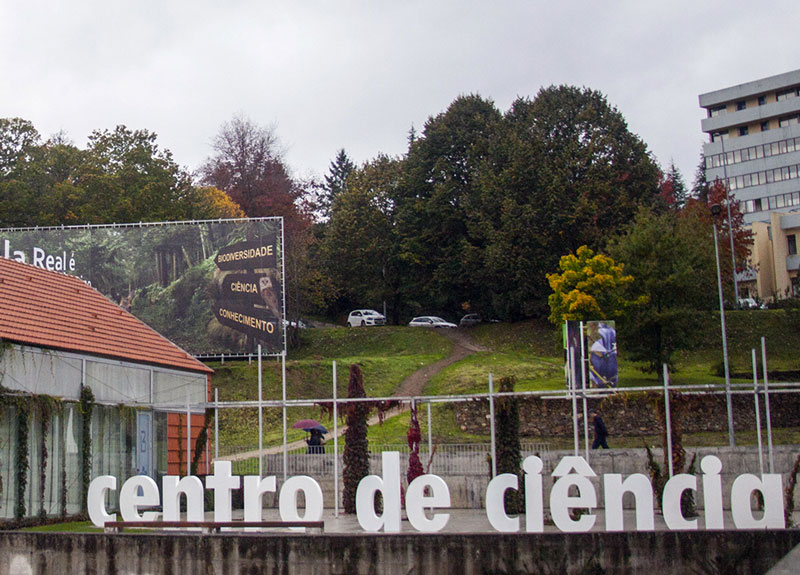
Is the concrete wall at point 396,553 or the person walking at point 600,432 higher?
the person walking at point 600,432

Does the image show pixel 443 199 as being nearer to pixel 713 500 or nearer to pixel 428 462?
pixel 428 462

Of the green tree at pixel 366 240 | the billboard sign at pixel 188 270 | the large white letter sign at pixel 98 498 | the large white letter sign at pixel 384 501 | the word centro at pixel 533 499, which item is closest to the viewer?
the word centro at pixel 533 499

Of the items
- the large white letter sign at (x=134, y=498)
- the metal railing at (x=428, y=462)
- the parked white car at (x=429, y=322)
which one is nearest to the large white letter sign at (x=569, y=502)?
the large white letter sign at (x=134, y=498)

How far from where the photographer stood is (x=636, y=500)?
17.2m

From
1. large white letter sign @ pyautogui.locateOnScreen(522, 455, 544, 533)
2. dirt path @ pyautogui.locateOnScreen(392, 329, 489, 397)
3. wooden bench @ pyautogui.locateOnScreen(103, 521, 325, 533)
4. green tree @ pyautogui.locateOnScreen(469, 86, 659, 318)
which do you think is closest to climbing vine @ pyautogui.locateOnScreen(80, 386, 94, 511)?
wooden bench @ pyautogui.locateOnScreen(103, 521, 325, 533)

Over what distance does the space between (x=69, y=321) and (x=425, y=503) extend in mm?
14428

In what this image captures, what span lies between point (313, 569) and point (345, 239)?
177 ft

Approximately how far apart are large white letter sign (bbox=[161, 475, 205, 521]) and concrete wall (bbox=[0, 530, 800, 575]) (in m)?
3.46

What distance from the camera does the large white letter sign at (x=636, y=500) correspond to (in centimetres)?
1716

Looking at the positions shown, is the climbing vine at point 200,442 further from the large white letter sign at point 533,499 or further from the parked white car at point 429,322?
the parked white car at point 429,322

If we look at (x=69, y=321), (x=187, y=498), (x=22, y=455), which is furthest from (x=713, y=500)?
(x=69, y=321)

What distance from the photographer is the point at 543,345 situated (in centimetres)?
5538

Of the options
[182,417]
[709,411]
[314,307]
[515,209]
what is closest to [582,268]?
[709,411]

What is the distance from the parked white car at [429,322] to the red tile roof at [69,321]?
30414mm
